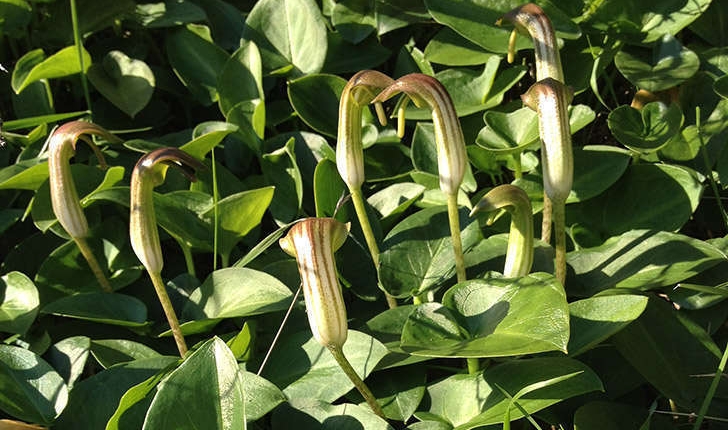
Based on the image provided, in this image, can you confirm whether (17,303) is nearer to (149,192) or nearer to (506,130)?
(149,192)

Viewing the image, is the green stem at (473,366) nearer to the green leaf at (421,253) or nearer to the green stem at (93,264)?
the green leaf at (421,253)

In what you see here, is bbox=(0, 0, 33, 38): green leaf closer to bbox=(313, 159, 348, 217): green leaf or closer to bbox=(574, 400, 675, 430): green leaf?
bbox=(313, 159, 348, 217): green leaf

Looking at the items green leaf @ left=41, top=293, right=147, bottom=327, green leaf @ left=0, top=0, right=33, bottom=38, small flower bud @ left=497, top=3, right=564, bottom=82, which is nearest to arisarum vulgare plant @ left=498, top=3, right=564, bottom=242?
small flower bud @ left=497, top=3, right=564, bottom=82

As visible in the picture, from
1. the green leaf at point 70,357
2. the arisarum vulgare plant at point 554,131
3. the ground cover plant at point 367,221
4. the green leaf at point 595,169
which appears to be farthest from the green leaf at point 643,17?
the green leaf at point 70,357

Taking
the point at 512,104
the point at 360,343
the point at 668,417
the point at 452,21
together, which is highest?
the point at 452,21

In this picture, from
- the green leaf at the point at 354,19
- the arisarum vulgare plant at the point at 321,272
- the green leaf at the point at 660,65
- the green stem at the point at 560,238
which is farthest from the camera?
the green leaf at the point at 354,19

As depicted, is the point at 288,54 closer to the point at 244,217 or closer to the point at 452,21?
the point at 452,21

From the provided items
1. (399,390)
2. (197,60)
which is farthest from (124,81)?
(399,390)

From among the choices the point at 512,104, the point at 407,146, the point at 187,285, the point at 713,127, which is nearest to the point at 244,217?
the point at 187,285
